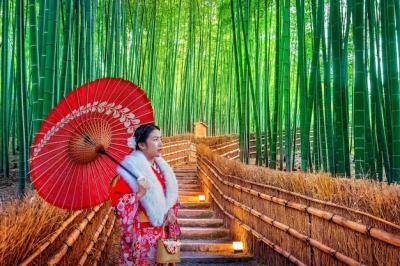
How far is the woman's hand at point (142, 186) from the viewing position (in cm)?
210

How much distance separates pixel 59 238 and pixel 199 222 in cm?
316

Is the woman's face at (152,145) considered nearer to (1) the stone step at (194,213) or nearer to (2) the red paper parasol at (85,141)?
(2) the red paper parasol at (85,141)

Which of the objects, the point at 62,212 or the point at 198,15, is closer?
the point at 62,212

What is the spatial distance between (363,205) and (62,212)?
5.12 feet

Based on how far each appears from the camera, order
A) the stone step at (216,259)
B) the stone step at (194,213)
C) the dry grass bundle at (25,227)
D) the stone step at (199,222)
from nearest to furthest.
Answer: the dry grass bundle at (25,227) < the stone step at (216,259) < the stone step at (199,222) < the stone step at (194,213)

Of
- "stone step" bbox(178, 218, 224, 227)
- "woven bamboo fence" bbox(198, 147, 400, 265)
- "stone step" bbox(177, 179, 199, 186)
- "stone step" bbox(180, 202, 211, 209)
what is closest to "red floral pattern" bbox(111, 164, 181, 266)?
"woven bamboo fence" bbox(198, 147, 400, 265)

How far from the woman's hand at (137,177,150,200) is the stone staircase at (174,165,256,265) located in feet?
6.56

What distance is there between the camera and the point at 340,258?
2594 millimetres

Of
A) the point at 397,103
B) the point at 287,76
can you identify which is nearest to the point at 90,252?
the point at 397,103

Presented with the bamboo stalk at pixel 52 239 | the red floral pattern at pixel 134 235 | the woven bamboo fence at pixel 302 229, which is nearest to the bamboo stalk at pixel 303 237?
the woven bamboo fence at pixel 302 229

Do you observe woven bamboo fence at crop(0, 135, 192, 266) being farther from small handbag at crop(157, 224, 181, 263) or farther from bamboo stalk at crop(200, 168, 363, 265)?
bamboo stalk at crop(200, 168, 363, 265)

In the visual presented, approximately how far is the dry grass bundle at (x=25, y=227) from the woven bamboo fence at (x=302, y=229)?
1.49m

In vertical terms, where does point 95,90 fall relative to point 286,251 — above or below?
above

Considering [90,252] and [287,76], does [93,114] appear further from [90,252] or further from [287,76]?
[287,76]
